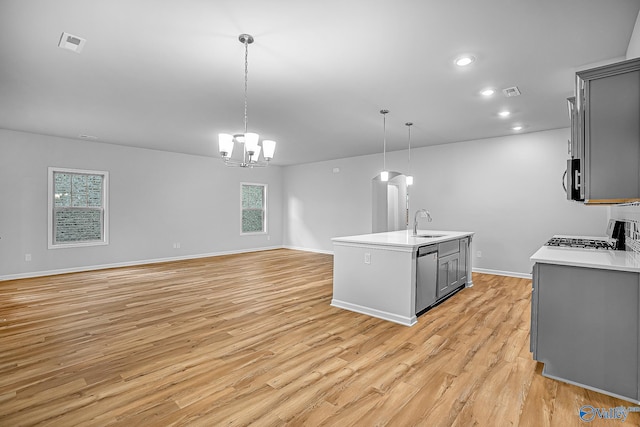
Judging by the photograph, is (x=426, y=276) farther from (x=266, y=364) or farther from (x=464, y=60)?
(x=464, y=60)

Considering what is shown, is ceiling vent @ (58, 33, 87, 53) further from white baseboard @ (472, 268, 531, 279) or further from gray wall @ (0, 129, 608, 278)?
white baseboard @ (472, 268, 531, 279)

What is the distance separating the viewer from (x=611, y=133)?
1.92 m

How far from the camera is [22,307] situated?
3.96 metres

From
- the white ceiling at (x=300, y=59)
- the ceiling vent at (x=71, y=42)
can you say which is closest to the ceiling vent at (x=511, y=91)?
the white ceiling at (x=300, y=59)

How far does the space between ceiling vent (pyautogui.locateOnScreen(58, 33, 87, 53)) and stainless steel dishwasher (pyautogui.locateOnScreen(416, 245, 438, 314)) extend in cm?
362

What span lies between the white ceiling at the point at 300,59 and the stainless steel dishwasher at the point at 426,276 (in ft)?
6.08

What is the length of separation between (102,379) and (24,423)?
50cm

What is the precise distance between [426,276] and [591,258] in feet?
5.22

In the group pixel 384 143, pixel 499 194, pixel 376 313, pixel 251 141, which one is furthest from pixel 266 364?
pixel 499 194

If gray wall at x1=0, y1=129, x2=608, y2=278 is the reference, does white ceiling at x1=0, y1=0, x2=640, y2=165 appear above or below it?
above

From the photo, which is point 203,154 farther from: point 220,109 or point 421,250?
point 421,250

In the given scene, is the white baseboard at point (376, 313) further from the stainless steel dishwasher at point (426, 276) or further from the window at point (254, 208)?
the window at point (254, 208)

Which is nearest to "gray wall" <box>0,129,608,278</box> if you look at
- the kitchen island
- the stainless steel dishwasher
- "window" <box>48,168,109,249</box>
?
"window" <box>48,168,109,249</box>

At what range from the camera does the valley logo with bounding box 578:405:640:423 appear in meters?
1.88
